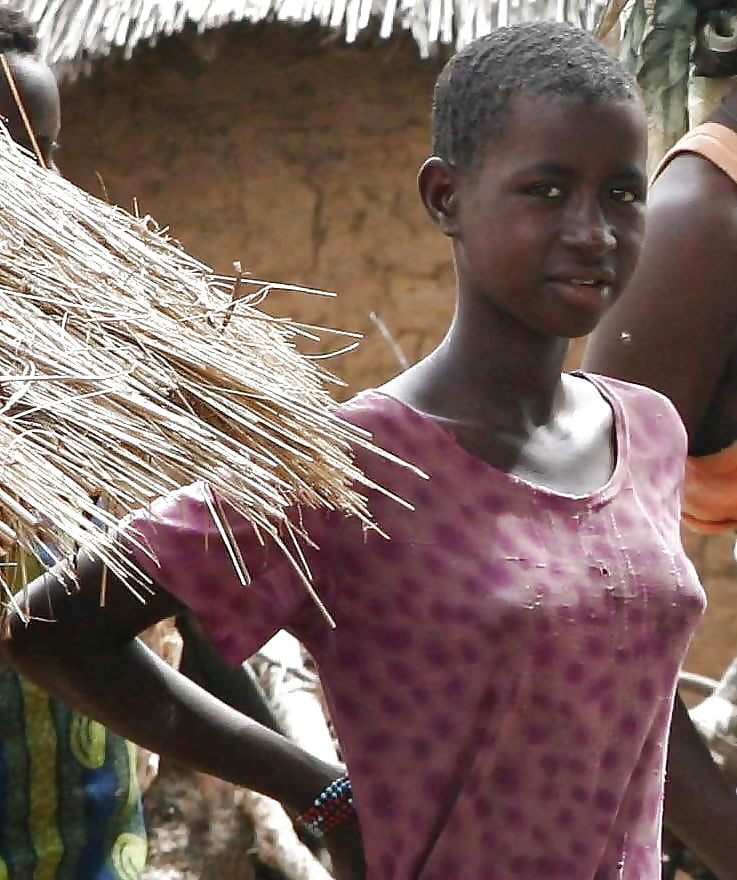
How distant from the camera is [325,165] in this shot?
21.6 feet

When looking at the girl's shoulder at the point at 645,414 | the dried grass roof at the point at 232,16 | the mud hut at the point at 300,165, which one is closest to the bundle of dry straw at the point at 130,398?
the girl's shoulder at the point at 645,414

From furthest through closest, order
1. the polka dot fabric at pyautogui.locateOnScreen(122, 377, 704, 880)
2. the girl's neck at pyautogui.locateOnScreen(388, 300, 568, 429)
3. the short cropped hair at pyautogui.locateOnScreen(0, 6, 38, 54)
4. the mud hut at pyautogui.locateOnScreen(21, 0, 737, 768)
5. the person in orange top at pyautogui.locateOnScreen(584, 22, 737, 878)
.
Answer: the mud hut at pyautogui.locateOnScreen(21, 0, 737, 768) → the short cropped hair at pyautogui.locateOnScreen(0, 6, 38, 54) → the person in orange top at pyautogui.locateOnScreen(584, 22, 737, 878) → the girl's neck at pyautogui.locateOnScreen(388, 300, 568, 429) → the polka dot fabric at pyautogui.locateOnScreen(122, 377, 704, 880)

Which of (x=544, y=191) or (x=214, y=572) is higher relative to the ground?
(x=544, y=191)

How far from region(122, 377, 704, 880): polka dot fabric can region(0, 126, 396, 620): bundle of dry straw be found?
4cm

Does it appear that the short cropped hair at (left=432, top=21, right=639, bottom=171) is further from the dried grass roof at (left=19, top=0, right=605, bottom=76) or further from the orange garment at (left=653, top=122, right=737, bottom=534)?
the dried grass roof at (left=19, top=0, right=605, bottom=76)

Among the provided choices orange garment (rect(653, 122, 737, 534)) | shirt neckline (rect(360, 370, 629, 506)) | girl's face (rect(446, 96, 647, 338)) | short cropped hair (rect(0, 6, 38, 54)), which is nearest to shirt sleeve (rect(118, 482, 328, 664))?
shirt neckline (rect(360, 370, 629, 506))

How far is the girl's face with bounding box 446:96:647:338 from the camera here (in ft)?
6.54

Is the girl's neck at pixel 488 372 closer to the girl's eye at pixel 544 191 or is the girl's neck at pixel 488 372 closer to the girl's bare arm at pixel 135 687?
the girl's eye at pixel 544 191

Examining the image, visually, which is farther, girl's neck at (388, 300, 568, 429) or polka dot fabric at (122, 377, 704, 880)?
girl's neck at (388, 300, 568, 429)

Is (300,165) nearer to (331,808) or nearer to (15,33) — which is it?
(15,33)

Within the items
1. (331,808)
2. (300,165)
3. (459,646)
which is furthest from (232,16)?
(459,646)

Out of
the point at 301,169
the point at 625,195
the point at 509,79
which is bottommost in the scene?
the point at 301,169

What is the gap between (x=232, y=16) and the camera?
19.8ft

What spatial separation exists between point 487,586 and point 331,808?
32 centimetres
